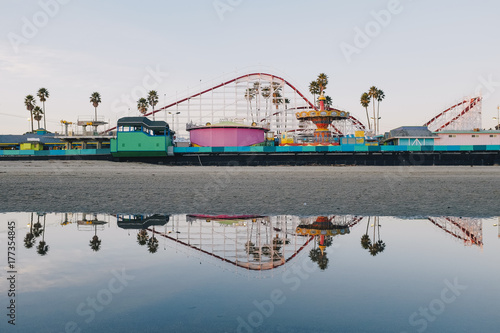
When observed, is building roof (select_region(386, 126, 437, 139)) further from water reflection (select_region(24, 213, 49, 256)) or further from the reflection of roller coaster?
water reflection (select_region(24, 213, 49, 256))

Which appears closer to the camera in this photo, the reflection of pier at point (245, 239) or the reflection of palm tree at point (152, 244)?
the reflection of pier at point (245, 239)

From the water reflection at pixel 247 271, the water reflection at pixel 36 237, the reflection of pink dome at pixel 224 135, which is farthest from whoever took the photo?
the reflection of pink dome at pixel 224 135

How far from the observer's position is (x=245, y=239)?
6.86m

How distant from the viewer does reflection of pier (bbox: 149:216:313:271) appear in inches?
217

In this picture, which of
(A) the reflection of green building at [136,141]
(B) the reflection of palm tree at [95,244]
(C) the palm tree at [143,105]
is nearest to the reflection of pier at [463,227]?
(B) the reflection of palm tree at [95,244]

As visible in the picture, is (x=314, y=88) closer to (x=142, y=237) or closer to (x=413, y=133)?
(x=413, y=133)

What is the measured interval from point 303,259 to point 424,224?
4151mm

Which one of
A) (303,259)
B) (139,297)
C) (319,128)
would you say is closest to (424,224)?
(303,259)

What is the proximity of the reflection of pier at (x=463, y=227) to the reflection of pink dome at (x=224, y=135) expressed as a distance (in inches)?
1609

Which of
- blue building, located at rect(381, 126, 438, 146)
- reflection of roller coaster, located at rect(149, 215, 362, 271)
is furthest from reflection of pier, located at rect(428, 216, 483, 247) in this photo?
blue building, located at rect(381, 126, 438, 146)

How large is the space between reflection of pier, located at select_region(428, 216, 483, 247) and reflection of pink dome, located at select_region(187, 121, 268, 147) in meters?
40.9

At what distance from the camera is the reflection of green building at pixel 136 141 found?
4044cm

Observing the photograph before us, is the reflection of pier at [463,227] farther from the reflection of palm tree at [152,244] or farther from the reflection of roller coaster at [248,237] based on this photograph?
the reflection of palm tree at [152,244]

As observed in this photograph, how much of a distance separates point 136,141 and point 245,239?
35782mm
